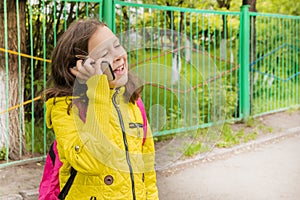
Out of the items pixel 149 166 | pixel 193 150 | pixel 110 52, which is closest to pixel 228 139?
pixel 193 150

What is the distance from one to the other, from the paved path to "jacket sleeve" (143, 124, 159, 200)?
7.51ft

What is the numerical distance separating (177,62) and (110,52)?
213 centimetres

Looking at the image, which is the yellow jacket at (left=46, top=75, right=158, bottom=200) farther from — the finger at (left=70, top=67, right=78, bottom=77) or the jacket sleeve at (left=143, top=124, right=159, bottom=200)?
the finger at (left=70, top=67, right=78, bottom=77)

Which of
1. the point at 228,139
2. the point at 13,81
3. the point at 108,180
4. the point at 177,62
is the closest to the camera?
the point at 108,180

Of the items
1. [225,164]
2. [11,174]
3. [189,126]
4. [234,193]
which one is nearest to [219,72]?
[225,164]

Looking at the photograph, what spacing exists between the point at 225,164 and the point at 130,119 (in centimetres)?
391

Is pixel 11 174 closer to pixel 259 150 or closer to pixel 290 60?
pixel 259 150

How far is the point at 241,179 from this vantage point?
18.1 ft

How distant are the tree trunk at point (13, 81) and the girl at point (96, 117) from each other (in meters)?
3.12

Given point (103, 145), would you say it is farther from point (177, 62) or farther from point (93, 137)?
point (177, 62)

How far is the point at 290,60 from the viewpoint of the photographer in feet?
34.1

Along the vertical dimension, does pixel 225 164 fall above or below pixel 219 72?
below

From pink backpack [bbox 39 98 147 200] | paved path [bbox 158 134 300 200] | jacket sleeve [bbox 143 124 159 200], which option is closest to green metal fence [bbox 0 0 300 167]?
jacket sleeve [bbox 143 124 159 200]

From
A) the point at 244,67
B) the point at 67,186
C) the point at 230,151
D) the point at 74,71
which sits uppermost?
the point at 74,71
